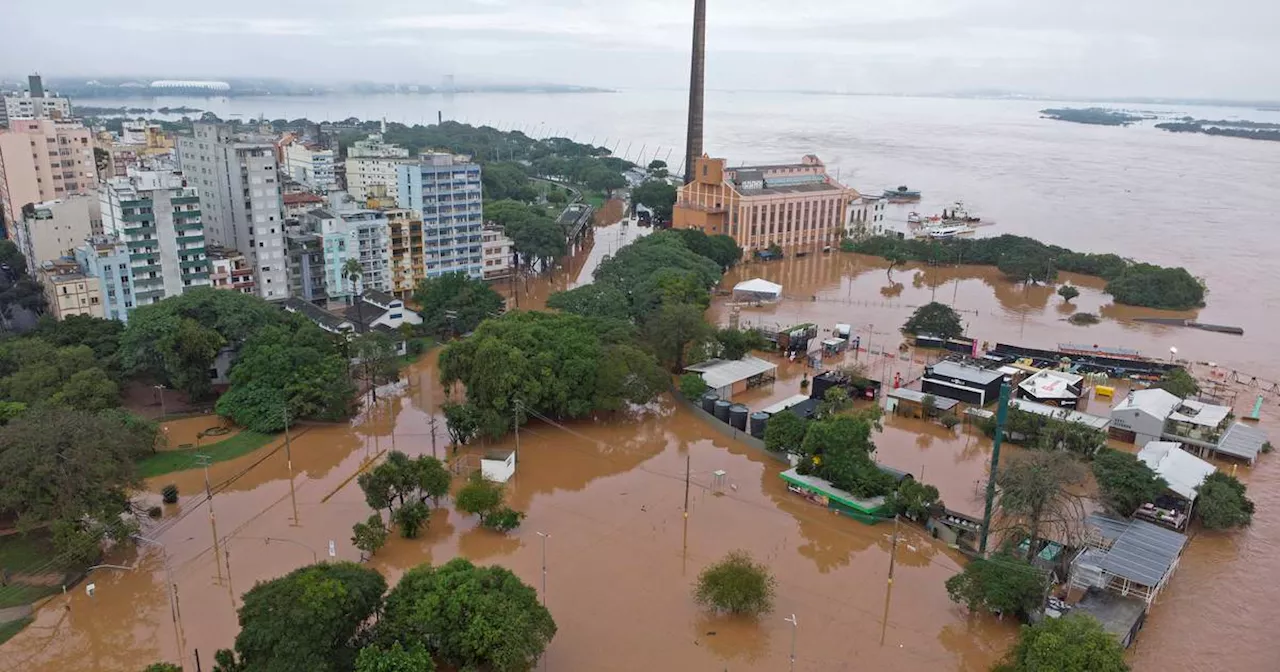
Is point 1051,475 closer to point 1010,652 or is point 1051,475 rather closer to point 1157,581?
point 1157,581

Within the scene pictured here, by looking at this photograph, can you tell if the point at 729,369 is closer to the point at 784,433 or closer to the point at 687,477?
the point at 784,433

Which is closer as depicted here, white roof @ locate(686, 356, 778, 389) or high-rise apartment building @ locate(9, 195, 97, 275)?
white roof @ locate(686, 356, 778, 389)

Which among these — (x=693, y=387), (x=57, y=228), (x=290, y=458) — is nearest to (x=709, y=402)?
(x=693, y=387)

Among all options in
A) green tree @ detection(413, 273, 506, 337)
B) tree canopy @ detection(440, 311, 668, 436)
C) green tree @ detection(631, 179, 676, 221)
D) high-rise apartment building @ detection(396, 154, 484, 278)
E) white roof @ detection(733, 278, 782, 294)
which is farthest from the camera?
green tree @ detection(631, 179, 676, 221)

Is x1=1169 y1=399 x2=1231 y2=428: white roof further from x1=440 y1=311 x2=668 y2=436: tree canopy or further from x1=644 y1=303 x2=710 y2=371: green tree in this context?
x1=440 y1=311 x2=668 y2=436: tree canopy

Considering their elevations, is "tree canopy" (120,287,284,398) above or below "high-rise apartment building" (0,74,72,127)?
below

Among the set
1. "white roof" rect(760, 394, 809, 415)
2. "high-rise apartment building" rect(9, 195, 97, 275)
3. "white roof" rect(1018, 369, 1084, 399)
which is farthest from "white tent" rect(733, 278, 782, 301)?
"high-rise apartment building" rect(9, 195, 97, 275)

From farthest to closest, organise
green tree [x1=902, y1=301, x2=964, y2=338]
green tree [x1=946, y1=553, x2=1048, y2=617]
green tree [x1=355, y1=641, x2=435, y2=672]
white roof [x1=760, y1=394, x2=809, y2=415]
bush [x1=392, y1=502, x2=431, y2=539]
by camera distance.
A: green tree [x1=902, y1=301, x2=964, y2=338], white roof [x1=760, y1=394, x2=809, y2=415], bush [x1=392, y1=502, x2=431, y2=539], green tree [x1=946, y1=553, x2=1048, y2=617], green tree [x1=355, y1=641, x2=435, y2=672]

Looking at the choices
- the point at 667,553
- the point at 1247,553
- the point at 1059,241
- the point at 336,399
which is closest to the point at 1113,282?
the point at 1059,241
